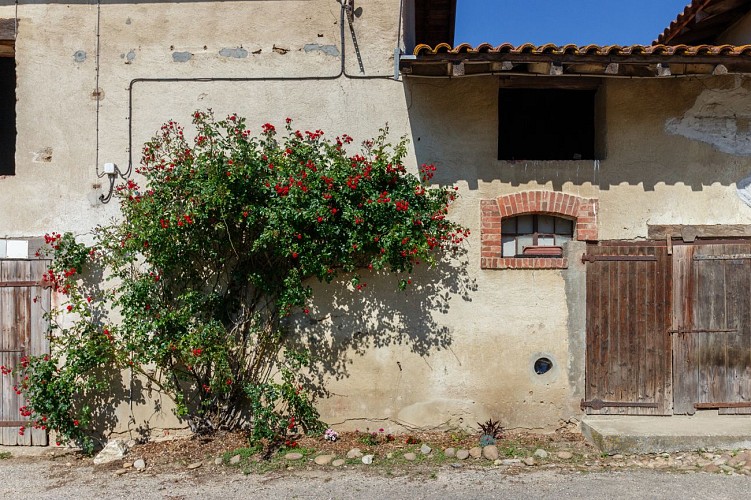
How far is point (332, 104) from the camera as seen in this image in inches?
253

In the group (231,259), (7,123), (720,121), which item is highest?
(7,123)

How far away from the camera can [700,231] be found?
6293mm

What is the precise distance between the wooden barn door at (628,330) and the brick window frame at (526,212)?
29 cm

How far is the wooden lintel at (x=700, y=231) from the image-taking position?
629 centimetres

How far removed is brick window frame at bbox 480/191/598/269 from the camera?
20.7 ft

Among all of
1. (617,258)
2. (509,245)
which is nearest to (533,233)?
(509,245)

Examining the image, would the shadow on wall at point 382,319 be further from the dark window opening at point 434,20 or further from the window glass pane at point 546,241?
the dark window opening at point 434,20

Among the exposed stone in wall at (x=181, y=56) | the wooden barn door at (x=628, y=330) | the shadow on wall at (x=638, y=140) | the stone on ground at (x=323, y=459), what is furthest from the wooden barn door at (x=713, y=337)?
the exposed stone in wall at (x=181, y=56)

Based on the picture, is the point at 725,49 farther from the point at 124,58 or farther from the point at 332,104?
the point at 124,58

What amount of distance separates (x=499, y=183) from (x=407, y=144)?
1.04m

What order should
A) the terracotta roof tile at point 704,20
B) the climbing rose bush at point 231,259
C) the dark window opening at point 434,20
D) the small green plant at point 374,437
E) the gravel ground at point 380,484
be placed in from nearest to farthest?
1. the gravel ground at point 380,484
2. the climbing rose bush at point 231,259
3. the small green plant at point 374,437
4. the terracotta roof tile at point 704,20
5. the dark window opening at point 434,20

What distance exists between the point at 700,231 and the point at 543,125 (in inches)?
93.8

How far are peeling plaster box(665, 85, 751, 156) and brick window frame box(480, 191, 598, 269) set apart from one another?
48.6 inches

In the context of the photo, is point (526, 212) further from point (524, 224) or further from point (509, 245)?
point (509, 245)
